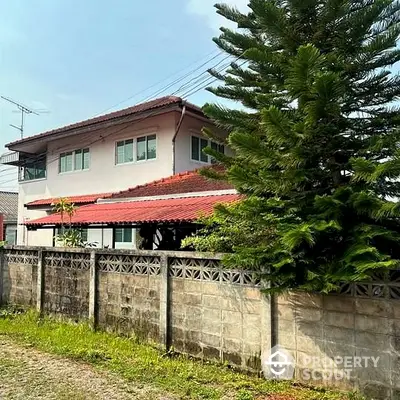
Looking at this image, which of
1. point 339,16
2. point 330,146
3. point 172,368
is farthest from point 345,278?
point 339,16

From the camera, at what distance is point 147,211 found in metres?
10.4

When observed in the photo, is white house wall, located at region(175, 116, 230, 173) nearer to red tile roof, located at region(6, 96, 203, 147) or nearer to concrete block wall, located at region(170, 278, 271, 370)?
red tile roof, located at region(6, 96, 203, 147)

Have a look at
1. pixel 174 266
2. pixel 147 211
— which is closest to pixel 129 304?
pixel 174 266

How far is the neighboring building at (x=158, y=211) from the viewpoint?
372 inches

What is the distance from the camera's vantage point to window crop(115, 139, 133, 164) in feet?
48.1

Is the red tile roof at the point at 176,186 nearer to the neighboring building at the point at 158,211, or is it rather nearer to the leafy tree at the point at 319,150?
the neighboring building at the point at 158,211

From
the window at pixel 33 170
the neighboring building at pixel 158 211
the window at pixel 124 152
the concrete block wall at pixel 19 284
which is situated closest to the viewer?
the concrete block wall at pixel 19 284

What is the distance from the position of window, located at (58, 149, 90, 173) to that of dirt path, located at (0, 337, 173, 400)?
Answer: 10.9 meters

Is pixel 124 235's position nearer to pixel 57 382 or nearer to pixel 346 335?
pixel 57 382

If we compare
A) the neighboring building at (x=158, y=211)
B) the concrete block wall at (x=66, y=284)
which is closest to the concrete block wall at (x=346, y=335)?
the neighboring building at (x=158, y=211)

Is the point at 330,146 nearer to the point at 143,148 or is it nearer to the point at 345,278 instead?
the point at 345,278

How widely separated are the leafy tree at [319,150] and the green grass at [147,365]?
1.22 metres

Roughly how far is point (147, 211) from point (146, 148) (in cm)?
430

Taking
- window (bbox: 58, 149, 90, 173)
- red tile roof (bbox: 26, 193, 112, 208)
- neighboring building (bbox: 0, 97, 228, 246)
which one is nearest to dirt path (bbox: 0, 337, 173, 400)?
neighboring building (bbox: 0, 97, 228, 246)
